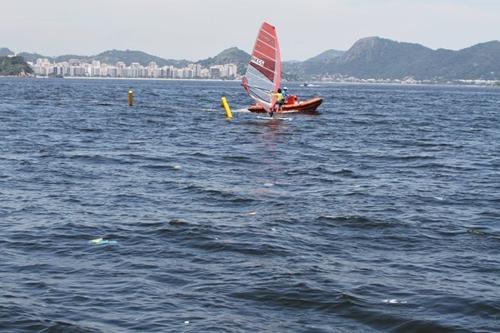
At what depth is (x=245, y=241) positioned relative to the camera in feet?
58.5

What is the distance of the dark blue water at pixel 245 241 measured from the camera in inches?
502

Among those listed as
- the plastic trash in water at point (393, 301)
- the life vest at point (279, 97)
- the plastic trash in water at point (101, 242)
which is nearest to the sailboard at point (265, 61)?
the life vest at point (279, 97)

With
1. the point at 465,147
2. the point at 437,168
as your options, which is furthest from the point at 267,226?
the point at 465,147

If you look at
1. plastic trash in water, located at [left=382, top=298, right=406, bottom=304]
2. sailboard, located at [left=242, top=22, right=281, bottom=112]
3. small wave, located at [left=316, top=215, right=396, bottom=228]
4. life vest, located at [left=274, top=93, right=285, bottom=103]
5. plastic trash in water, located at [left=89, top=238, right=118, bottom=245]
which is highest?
sailboard, located at [left=242, top=22, right=281, bottom=112]

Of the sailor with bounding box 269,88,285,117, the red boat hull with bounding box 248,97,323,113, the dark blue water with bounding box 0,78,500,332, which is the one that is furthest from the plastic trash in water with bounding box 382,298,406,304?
the red boat hull with bounding box 248,97,323,113

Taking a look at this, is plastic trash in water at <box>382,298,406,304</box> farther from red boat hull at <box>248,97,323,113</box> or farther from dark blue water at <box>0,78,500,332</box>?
red boat hull at <box>248,97,323,113</box>

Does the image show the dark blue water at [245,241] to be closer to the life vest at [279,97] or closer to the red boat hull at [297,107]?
the life vest at [279,97]

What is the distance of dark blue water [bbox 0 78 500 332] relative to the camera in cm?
1274

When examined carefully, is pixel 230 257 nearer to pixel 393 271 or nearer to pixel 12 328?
pixel 393 271

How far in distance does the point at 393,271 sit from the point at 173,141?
27.7m

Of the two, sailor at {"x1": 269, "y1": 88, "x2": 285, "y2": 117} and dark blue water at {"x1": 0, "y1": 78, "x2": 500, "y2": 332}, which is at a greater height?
sailor at {"x1": 269, "y1": 88, "x2": 285, "y2": 117}

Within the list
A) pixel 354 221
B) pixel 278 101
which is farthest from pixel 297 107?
pixel 354 221

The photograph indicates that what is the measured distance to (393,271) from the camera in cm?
1552

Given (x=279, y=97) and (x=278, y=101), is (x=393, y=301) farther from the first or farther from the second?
(x=278, y=101)
